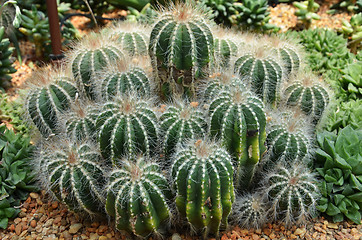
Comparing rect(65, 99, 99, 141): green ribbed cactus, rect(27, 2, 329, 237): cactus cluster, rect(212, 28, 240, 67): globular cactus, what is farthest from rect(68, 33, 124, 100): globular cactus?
rect(212, 28, 240, 67): globular cactus

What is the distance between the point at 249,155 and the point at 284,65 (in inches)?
48.4

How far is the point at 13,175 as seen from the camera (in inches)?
128

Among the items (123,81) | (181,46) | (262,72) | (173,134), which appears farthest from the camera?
(262,72)

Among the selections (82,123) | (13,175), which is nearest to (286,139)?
(82,123)

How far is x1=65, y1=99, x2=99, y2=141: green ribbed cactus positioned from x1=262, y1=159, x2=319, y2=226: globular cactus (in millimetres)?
1401

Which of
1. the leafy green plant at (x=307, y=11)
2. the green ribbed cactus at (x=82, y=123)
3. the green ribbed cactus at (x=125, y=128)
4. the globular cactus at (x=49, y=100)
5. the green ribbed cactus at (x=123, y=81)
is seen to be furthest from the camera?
the leafy green plant at (x=307, y=11)

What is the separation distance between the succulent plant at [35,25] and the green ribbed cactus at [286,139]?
3.29 m

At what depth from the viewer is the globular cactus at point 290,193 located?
2.91 m

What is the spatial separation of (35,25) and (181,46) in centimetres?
286

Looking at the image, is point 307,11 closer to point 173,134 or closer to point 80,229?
point 173,134

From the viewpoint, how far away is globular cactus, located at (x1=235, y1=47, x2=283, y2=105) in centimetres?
332

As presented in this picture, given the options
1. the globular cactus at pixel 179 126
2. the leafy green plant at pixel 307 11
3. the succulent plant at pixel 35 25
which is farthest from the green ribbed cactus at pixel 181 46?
the leafy green plant at pixel 307 11

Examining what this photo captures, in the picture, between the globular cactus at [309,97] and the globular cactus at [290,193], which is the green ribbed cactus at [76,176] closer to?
the globular cactus at [290,193]

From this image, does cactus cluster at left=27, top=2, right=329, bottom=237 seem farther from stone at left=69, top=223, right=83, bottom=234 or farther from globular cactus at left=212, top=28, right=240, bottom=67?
stone at left=69, top=223, right=83, bottom=234
